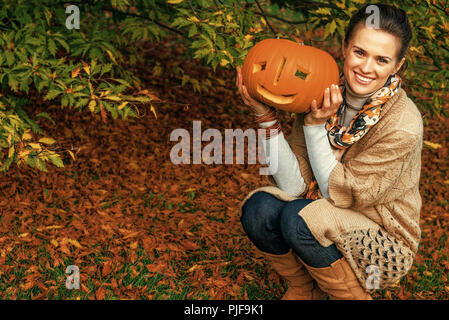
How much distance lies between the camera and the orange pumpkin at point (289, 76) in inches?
94.7

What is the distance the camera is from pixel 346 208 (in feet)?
8.21

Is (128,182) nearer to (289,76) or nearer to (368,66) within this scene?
(289,76)

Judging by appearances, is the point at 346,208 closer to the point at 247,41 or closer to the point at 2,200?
the point at 247,41

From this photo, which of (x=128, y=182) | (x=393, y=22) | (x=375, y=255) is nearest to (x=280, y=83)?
(x=393, y=22)

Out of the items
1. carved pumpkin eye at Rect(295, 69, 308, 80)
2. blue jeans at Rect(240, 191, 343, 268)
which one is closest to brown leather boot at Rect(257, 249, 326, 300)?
blue jeans at Rect(240, 191, 343, 268)

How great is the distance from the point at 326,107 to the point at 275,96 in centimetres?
28

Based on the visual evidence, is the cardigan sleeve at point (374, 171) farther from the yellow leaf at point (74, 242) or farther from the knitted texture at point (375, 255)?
Result: the yellow leaf at point (74, 242)

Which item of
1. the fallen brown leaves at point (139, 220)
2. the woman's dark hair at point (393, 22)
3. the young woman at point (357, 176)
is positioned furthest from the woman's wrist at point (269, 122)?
the fallen brown leaves at point (139, 220)

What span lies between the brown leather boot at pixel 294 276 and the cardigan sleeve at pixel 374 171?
0.51 m

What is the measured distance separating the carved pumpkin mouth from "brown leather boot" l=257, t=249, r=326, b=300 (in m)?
0.84

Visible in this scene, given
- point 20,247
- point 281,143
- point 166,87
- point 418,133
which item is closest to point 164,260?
point 20,247

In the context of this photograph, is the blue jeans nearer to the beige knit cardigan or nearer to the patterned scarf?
the beige knit cardigan

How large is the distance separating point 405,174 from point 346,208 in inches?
13.4

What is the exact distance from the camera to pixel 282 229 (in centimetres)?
248
